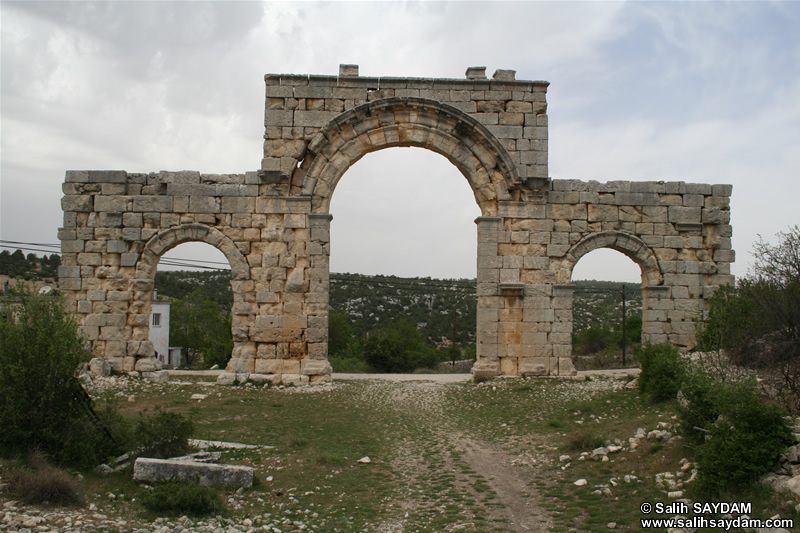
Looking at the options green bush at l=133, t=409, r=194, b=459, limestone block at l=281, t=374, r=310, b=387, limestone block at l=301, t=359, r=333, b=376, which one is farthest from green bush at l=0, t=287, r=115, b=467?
limestone block at l=301, t=359, r=333, b=376

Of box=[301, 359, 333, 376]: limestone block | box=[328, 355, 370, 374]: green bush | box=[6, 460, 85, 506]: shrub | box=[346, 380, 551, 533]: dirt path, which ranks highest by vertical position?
box=[301, 359, 333, 376]: limestone block

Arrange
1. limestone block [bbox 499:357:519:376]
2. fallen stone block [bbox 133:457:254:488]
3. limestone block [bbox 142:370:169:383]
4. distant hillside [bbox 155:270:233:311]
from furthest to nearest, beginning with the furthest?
distant hillside [bbox 155:270:233:311] < limestone block [bbox 499:357:519:376] < limestone block [bbox 142:370:169:383] < fallen stone block [bbox 133:457:254:488]

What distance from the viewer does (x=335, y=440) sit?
24.9 feet

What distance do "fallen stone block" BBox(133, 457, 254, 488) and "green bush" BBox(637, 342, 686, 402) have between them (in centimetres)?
567

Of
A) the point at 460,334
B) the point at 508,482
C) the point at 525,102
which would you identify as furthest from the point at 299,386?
the point at 460,334

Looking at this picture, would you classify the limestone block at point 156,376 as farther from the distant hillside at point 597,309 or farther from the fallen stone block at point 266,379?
the distant hillside at point 597,309

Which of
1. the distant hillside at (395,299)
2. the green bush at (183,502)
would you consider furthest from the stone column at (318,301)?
the distant hillside at (395,299)

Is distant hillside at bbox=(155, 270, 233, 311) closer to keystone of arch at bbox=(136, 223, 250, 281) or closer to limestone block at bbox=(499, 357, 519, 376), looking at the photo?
keystone of arch at bbox=(136, 223, 250, 281)

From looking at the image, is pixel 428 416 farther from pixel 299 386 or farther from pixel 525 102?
pixel 525 102

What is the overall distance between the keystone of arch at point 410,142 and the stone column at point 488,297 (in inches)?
20.3

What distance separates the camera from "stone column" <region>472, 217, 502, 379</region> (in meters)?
12.4

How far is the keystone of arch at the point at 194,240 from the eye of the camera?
1234cm

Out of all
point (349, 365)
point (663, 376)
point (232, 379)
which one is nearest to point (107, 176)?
point (232, 379)

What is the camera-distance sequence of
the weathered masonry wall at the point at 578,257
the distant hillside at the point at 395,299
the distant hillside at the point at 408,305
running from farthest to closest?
the distant hillside at the point at 408,305
the distant hillside at the point at 395,299
the weathered masonry wall at the point at 578,257
